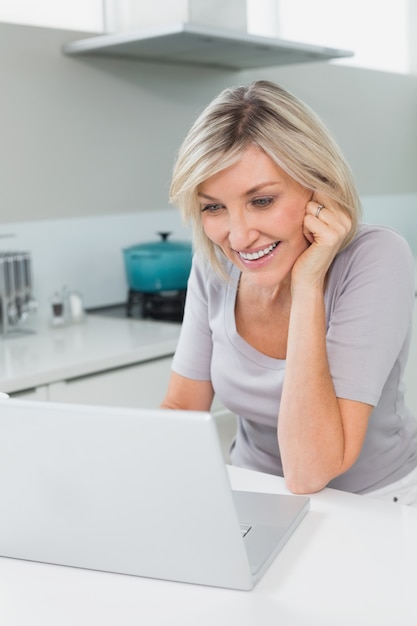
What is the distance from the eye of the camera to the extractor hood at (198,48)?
101 inches

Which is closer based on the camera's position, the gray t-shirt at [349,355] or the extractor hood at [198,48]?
the gray t-shirt at [349,355]

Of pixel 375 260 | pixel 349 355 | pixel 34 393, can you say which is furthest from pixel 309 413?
pixel 34 393

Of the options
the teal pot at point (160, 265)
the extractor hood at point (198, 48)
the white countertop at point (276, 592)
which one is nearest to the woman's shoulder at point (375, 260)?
the white countertop at point (276, 592)

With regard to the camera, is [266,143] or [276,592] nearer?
[276,592]

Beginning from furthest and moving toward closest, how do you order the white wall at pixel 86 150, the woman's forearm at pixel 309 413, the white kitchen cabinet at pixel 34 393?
the white wall at pixel 86 150, the white kitchen cabinet at pixel 34 393, the woman's forearm at pixel 309 413

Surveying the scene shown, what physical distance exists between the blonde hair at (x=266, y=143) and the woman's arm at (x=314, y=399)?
0.06 metres

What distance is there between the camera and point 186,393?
1.66 metres

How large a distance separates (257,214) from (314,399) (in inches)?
13.1

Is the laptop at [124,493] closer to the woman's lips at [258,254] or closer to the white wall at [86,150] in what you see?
→ the woman's lips at [258,254]

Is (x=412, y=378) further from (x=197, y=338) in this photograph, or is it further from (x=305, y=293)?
(x=305, y=293)

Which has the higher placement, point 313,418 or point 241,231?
point 241,231

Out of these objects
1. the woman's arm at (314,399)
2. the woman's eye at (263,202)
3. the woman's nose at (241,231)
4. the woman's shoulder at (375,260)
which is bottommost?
the woman's arm at (314,399)

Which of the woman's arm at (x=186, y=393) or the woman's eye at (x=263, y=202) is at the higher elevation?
the woman's eye at (x=263, y=202)

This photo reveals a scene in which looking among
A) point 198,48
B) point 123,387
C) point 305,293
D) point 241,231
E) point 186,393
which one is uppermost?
point 198,48
